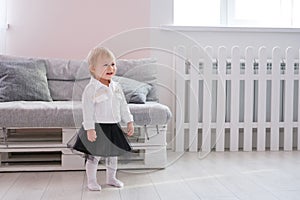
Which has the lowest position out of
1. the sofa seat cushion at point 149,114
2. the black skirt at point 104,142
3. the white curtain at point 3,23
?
the black skirt at point 104,142

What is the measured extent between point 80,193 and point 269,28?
6.71 feet

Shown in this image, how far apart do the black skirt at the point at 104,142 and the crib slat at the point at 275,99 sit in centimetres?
152

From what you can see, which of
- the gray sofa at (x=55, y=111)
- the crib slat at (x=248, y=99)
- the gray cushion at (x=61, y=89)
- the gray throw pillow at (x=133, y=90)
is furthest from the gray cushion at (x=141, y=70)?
the crib slat at (x=248, y=99)

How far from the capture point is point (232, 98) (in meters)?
3.45

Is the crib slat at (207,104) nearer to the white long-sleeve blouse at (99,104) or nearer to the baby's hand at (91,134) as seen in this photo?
the white long-sleeve blouse at (99,104)

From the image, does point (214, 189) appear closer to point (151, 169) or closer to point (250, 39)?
point (151, 169)

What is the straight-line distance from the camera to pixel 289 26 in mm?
3715

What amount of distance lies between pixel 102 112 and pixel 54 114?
0.46 m

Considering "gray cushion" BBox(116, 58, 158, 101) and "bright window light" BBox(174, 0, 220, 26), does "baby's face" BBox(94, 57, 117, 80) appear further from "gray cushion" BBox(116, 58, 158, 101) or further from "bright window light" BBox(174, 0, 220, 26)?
"bright window light" BBox(174, 0, 220, 26)

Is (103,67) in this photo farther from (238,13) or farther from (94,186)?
(238,13)

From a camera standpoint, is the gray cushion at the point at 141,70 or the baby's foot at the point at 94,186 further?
the gray cushion at the point at 141,70

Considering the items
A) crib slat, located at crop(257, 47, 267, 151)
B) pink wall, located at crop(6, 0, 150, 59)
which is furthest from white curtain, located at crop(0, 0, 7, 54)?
crib slat, located at crop(257, 47, 267, 151)

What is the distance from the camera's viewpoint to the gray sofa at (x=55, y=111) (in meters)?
2.65

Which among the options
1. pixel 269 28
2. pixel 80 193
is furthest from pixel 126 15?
pixel 80 193
